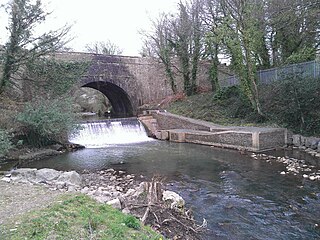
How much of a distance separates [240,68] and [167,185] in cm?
952

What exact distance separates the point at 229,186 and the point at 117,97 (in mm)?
20996

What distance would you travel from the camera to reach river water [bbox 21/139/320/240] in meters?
5.28

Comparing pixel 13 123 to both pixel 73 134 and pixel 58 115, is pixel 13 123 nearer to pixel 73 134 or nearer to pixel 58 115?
pixel 58 115

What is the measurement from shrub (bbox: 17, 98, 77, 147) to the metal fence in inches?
396

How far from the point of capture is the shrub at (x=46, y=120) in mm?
12969

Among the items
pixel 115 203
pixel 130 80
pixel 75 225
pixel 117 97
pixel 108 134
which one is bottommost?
pixel 115 203

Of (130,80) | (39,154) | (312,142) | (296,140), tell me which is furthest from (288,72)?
(130,80)

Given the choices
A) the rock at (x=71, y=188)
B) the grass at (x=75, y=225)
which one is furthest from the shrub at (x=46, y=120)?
the grass at (x=75, y=225)

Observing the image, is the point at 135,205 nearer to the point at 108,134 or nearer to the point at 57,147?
the point at 57,147

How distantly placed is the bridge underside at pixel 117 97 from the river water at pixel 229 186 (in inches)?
452

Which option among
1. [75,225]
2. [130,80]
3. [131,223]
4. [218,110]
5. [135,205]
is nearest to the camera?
[75,225]

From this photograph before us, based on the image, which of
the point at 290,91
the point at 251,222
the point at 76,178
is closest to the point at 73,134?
the point at 76,178

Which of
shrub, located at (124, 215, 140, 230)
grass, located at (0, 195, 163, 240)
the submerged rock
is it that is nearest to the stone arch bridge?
the submerged rock

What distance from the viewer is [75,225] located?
379 centimetres
